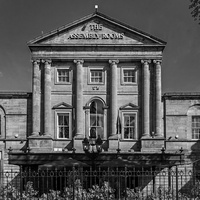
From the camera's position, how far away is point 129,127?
115ft

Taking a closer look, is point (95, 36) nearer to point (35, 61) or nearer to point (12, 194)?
point (35, 61)

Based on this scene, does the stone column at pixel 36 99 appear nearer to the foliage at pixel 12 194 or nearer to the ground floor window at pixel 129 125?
the ground floor window at pixel 129 125

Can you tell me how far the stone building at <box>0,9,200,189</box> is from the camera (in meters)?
34.8

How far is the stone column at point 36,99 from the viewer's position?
114 ft

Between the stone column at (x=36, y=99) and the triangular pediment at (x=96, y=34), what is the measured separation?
207 centimetres

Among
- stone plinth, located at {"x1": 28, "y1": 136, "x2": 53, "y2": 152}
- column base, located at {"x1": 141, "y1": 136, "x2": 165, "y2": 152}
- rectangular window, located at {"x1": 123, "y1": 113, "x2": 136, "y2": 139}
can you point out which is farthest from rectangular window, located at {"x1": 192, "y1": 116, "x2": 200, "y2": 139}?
stone plinth, located at {"x1": 28, "y1": 136, "x2": 53, "y2": 152}

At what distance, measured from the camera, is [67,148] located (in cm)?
3469

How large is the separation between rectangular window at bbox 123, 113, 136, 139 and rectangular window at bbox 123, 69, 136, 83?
9.16ft

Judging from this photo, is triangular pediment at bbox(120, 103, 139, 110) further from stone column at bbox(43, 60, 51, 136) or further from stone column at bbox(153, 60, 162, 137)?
stone column at bbox(43, 60, 51, 136)

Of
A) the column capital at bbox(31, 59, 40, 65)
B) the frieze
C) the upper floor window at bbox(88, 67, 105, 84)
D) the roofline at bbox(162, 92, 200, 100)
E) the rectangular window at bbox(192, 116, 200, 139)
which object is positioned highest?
the frieze

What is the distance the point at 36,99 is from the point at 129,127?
778cm

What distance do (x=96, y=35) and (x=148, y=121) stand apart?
806cm

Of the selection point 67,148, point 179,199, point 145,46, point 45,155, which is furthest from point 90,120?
point 179,199

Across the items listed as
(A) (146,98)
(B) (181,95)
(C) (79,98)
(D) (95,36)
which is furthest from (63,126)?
(B) (181,95)
